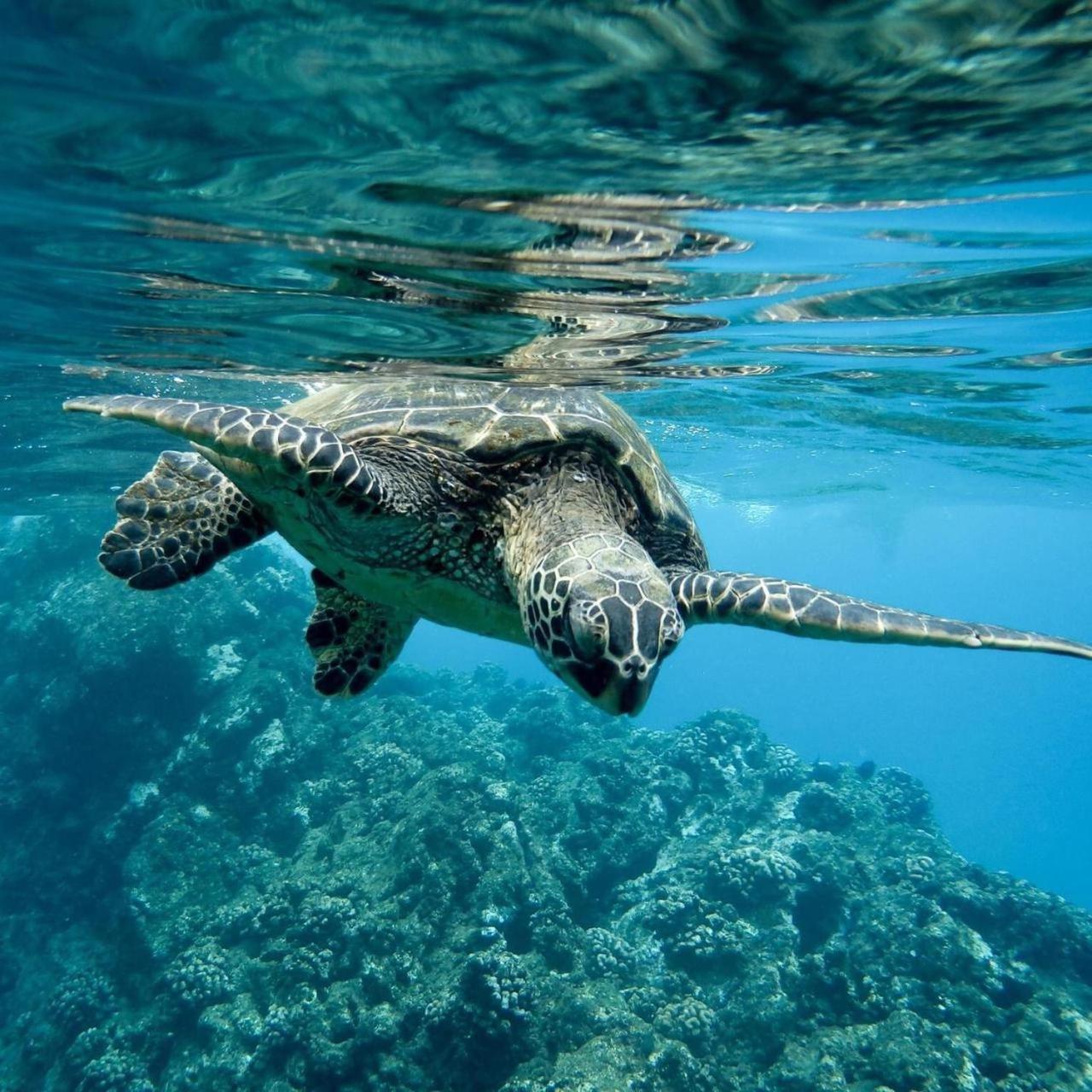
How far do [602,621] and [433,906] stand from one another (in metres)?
9.71

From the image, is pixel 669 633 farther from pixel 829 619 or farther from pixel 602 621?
pixel 829 619

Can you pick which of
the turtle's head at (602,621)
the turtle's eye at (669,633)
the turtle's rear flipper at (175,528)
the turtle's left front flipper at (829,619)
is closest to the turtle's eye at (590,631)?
the turtle's head at (602,621)

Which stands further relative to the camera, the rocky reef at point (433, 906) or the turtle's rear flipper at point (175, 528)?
the rocky reef at point (433, 906)

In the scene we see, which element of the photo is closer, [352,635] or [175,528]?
[175,528]

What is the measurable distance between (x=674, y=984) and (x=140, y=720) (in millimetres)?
13241

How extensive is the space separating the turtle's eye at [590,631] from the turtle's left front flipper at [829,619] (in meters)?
1.70

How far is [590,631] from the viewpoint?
3492mm

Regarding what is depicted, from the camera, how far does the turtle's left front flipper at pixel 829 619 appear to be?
15.5ft

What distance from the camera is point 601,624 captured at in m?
3.49

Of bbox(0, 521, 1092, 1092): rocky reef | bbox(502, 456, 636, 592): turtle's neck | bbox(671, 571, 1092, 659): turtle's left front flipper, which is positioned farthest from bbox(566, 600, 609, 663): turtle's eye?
bbox(0, 521, 1092, 1092): rocky reef

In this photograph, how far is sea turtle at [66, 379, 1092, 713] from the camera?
12.8 ft

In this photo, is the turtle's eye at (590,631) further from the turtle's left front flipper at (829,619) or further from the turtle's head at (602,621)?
the turtle's left front flipper at (829,619)

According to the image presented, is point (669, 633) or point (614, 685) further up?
point (669, 633)

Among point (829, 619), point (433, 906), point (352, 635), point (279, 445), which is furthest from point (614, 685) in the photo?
point (433, 906)
